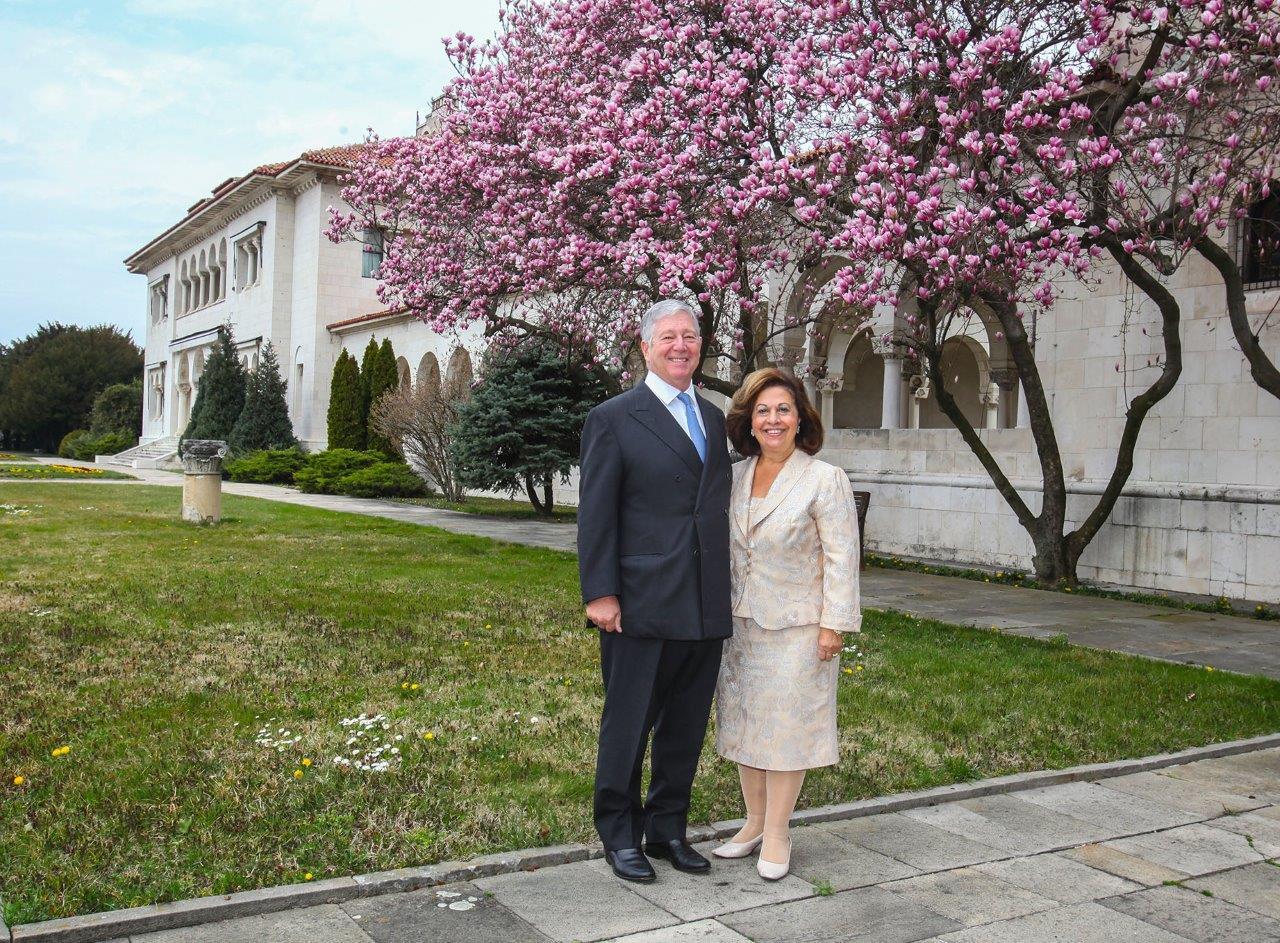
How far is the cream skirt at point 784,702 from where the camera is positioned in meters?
4.22

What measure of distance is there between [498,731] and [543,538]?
12853mm

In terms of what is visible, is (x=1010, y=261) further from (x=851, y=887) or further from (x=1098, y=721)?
(x=851, y=887)

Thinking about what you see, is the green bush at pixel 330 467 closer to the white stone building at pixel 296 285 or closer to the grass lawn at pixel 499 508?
the white stone building at pixel 296 285

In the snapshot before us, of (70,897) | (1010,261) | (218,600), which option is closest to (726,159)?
(1010,261)

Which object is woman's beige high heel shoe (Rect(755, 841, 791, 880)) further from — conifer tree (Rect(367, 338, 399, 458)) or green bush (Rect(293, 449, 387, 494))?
conifer tree (Rect(367, 338, 399, 458))

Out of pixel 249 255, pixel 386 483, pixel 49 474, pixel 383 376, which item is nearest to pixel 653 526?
pixel 386 483

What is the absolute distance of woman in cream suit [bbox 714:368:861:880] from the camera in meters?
4.22

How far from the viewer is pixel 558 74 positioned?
49.0ft

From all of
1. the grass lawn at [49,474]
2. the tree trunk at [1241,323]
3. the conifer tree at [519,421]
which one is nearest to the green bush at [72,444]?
the grass lawn at [49,474]

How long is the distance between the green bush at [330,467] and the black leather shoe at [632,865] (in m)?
29.4

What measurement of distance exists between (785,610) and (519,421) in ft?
66.1

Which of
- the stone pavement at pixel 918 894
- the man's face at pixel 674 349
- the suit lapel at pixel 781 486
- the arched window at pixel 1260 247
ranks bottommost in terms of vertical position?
the stone pavement at pixel 918 894

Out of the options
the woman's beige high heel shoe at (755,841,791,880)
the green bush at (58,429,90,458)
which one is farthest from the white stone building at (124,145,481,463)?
the woman's beige high heel shoe at (755,841,791,880)

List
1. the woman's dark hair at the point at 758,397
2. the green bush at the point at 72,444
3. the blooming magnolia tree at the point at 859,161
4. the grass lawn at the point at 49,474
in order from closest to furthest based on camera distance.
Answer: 1. the woman's dark hair at the point at 758,397
2. the blooming magnolia tree at the point at 859,161
3. the grass lawn at the point at 49,474
4. the green bush at the point at 72,444
